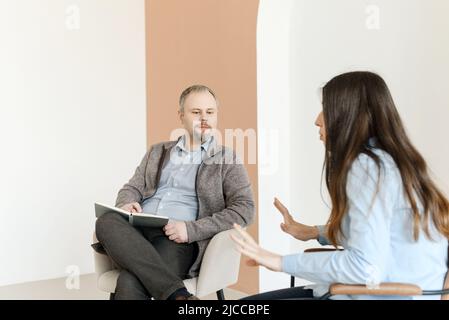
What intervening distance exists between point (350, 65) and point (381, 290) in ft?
6.80

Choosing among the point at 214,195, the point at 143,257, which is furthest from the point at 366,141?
the point at 214,195

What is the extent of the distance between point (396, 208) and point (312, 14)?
231 cm

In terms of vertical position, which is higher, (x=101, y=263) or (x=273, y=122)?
(x=273, y=122)

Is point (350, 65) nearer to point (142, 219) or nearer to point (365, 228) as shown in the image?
Result: point (142, 219)

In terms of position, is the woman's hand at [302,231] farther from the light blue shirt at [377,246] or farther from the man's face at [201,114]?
the man's face at [201,114]

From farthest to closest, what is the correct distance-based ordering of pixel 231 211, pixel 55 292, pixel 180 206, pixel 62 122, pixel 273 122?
1. pixel 62 122
2. pixel 55 292
3. pixel 273 122
4. pixel 180 206
5. pixel 231 211

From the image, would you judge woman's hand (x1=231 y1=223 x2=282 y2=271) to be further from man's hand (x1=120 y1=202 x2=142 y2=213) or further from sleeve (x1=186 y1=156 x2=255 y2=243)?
man's hand (x1=120 y1=202 x2=142 y2=213)

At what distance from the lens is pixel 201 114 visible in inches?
111

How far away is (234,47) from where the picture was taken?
380 cm

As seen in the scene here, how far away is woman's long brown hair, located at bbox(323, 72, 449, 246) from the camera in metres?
1.53

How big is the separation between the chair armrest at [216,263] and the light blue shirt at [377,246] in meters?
0.91

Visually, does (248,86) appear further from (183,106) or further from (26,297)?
(26,297)

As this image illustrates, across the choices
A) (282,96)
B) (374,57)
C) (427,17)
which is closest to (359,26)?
(374,57)
